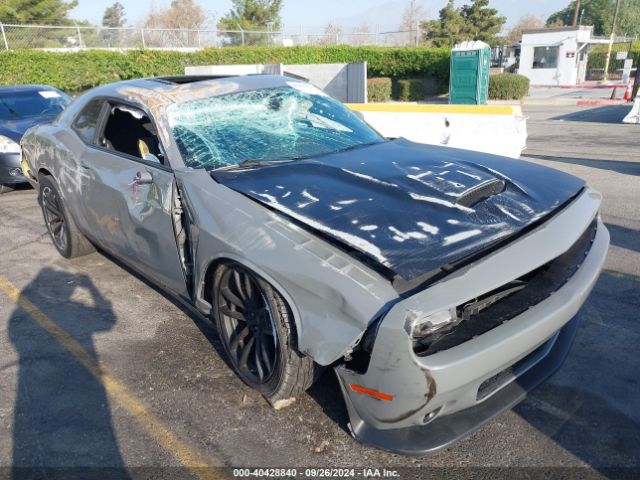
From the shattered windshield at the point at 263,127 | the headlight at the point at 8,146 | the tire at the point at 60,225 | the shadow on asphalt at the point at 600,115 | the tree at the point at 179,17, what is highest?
the tree at the point at 179,17

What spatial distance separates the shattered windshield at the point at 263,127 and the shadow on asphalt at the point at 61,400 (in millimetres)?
1478

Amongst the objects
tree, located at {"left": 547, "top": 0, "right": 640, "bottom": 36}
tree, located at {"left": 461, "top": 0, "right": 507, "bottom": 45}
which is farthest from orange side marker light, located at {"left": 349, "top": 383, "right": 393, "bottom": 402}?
tree, located at {"left": 547, "top": 0, "right": 640, "bottom": 36}

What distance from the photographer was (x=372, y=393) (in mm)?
2102

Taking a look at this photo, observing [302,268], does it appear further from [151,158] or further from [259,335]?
[151,158]

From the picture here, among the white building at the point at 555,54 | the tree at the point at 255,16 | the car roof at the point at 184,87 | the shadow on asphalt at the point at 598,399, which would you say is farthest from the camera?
the tree at the point at 255,16

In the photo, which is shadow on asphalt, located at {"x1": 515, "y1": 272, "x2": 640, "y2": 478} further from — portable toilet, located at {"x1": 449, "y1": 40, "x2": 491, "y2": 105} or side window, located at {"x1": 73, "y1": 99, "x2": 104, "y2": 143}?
portable toilet, located at {"x1": 449, "y1": 40, "x2": 491, "y2": 105}

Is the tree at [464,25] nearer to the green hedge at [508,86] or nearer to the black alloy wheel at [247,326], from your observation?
the green hedge at [508,86]

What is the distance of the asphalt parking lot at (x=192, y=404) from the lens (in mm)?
2404

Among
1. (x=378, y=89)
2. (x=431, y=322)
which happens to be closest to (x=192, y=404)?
(x=431, y=322)

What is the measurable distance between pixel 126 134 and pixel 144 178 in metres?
1.07

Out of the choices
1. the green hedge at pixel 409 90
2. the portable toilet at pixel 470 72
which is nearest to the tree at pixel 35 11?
the green hedge at pixel 409 90

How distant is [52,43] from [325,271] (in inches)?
974

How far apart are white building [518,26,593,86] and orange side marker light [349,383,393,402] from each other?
3649 cm

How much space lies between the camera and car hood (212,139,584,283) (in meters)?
2.20
